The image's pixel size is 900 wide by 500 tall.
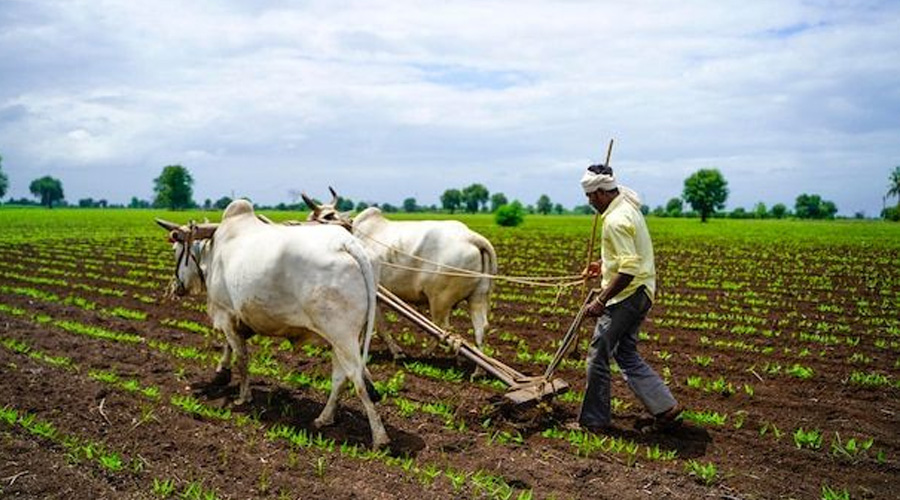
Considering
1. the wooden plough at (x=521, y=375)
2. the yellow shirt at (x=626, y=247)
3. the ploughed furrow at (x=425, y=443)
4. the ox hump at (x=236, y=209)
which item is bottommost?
the ploughed furrow at (x=425, y=443)

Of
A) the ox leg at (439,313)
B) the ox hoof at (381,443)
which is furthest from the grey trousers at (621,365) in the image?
the ox leg at (439,313)

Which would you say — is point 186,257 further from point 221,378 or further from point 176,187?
point 176,187

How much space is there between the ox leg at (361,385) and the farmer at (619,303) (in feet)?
6.21

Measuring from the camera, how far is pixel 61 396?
700cm

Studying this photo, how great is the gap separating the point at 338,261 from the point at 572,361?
4212 mm

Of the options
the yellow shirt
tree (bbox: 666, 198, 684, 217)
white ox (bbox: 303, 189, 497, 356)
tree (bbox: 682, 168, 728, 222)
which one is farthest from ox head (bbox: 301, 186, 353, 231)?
tree (bbox: 666, 198, 684, 217)

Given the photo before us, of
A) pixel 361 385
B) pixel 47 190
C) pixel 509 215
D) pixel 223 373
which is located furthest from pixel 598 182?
pixel 47 190

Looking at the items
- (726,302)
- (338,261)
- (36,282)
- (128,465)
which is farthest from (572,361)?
(36,282)

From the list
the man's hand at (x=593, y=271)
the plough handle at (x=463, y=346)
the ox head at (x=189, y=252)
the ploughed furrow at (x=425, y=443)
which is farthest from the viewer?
the ox head at (x=189, y=252)

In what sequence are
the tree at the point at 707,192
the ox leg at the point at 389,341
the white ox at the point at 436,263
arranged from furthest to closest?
1. the tree at the point at 707,192
2. the ox leg at the point at 389,341
3. the white ox at the point at 436,263

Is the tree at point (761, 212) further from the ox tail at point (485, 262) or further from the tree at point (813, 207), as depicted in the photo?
the ox tail at point (485, 262)

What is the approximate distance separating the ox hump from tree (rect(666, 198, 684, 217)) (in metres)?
116

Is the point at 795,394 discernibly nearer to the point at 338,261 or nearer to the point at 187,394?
the point at 338,261

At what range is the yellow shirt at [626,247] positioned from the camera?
20.1 ft
